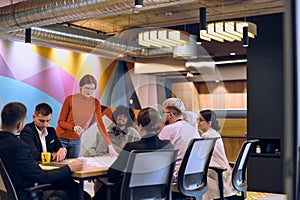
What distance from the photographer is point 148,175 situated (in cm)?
274

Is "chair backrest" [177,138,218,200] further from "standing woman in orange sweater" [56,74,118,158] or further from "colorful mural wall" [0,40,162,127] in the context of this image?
"colorful mural wall" [0,40,162,127]

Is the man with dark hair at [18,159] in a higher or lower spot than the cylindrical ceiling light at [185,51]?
lower

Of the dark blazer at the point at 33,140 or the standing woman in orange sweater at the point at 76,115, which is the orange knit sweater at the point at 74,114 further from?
the dark blazer at the point at 33,140

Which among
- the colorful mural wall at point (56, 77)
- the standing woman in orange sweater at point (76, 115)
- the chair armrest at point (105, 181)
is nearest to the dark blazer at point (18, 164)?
the chair armrest at point (105, 181)

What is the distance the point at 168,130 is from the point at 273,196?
320 centimetres

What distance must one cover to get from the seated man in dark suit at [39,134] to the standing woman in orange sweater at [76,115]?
0.66 m

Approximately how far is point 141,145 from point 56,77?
5746 millimetres

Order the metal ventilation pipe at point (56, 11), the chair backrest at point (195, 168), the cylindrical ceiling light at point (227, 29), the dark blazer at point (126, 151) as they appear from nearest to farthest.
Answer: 1. the dark blazer at point (126, 151)
2. the chair backrest at point (195, 168)
3. the metal ventilation pipe at point (56, 11)
4. the cylindrical ceiling light at point (227, 29)

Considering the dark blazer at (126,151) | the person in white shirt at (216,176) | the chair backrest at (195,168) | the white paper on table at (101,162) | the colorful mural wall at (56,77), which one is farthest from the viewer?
the colorful mural wall at (56,77)

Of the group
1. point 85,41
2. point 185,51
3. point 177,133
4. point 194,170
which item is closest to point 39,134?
point 177,133

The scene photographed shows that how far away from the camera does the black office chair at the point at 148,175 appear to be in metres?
2.66

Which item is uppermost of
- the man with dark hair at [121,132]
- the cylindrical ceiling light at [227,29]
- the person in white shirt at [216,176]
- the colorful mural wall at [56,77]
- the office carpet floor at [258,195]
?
the cylindrical ceiling light at [227,29]

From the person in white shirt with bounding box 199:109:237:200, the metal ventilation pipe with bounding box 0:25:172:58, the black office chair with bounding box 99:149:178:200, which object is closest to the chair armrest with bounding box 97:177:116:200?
the black office chair with bounding box 99:149:178:200

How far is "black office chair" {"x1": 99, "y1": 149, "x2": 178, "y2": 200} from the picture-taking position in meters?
2.66
